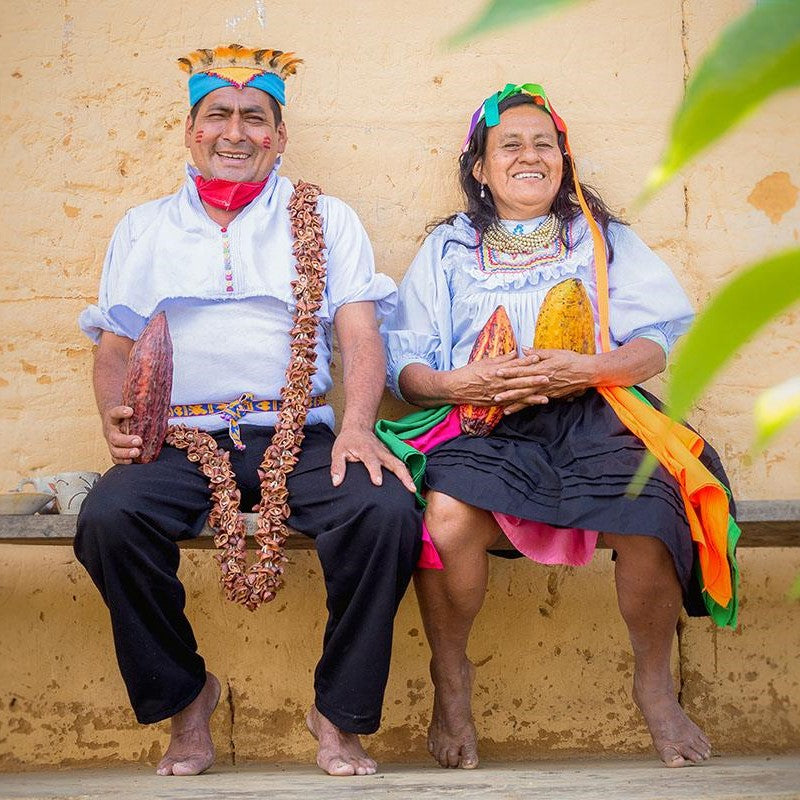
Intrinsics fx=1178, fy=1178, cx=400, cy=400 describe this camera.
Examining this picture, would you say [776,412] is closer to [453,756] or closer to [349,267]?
[453,756]

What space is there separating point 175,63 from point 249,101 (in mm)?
608

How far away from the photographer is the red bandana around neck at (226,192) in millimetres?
3350

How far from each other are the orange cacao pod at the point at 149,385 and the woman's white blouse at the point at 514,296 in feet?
2.39

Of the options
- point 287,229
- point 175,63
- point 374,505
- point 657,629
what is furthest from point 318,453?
point 175,63

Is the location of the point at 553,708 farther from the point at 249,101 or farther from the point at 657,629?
the point at 249,101

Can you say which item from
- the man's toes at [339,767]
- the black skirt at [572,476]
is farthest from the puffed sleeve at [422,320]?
the man's toes at [339,767]

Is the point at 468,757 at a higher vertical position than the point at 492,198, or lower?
lower

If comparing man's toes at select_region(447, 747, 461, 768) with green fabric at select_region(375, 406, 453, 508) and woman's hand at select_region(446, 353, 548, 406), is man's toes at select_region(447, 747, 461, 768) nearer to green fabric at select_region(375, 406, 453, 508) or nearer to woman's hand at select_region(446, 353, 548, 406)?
green fabric at select_region(375, 406, 453, 508)

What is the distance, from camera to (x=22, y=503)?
3082 mm

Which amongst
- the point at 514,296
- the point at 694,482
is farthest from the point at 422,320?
the point at 694,482

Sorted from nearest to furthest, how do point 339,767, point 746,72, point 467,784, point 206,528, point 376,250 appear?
point 746,72 → point 467,784 → point 339,767 → point 206,528 → point 376,250

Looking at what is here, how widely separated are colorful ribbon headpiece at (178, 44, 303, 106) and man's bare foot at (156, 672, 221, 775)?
169cm

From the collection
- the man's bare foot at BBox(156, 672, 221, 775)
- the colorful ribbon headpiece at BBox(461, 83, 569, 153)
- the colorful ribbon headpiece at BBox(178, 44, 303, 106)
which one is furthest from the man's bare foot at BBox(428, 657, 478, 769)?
the colorful ribbon headpiece at BBox(178, 44, 303, 106)

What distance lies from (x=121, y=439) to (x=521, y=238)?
1323 mm
